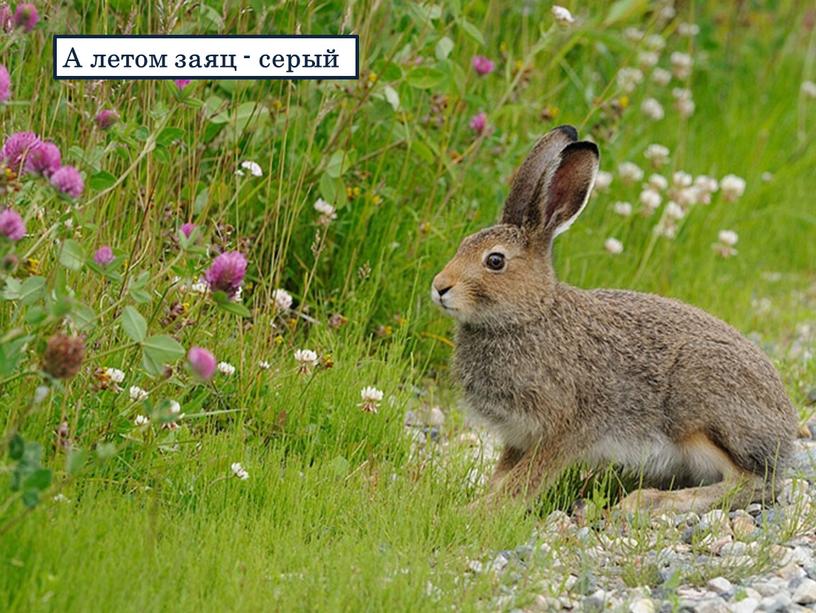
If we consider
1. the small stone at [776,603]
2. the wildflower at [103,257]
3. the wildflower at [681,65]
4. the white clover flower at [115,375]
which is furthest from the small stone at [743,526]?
the wildflower at [681,65]

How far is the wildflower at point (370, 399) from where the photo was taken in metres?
5.37

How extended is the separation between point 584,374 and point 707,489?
26.2 inches

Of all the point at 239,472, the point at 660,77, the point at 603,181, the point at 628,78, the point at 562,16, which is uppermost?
the point at 660,77

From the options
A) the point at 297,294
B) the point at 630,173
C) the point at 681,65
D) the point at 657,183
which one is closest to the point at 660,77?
the point at 681,65

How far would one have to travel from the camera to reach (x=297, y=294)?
21.8 feet

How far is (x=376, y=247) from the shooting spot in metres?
6.68

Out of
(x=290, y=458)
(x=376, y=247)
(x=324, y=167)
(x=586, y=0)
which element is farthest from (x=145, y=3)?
(x=586, y=0)

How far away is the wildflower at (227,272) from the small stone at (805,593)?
2.04m

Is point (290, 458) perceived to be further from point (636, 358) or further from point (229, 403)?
point (636, 358)

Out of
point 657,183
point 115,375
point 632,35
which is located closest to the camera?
point 115,375

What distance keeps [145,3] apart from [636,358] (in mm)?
2675

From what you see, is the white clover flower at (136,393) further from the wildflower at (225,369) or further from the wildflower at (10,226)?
the wildflower at (10,226)

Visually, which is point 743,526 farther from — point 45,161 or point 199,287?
point 45,161

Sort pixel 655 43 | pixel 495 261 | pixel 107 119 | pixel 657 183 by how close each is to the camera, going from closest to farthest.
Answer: pixel 107 119
pixel 495 261
pixel 657 183
pixel 655 43
